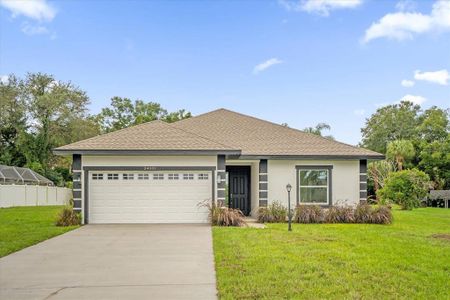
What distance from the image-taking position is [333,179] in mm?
18562

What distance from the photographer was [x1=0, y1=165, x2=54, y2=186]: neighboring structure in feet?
104

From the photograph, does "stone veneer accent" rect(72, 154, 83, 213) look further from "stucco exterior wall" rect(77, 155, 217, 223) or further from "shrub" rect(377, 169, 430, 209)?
"shrub" rect(377, 169, 430, 209)

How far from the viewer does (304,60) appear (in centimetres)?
2452

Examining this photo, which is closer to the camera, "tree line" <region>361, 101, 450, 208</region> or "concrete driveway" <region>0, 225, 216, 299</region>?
"concrete driveway" <region>0, 225, 216, 299</region>

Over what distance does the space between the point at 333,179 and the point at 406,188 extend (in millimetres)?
10182

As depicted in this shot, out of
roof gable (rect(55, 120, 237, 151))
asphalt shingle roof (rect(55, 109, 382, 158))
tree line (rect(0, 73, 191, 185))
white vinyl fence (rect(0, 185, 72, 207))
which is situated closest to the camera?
roof gable (rect(55, 120, 237, 151))

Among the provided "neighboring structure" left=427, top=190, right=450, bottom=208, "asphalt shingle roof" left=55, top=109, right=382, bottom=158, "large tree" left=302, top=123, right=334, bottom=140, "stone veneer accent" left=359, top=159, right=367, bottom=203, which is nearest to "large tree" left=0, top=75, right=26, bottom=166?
"large tree" left=302, top=123, right=334, bottom=140

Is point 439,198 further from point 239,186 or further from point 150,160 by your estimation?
point 150,160

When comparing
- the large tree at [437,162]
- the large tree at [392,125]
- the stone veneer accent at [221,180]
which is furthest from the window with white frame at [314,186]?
the large tree at [392,125]

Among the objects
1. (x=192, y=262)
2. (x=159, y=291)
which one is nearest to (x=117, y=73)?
(x=192, y=262)

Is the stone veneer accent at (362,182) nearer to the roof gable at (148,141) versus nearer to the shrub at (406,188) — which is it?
the roof gable at (148,141)

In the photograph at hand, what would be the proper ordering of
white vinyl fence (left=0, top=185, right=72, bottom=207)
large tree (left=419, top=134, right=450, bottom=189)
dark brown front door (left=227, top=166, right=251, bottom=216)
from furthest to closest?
large tree (left=419, top=134, right=450, bottom=189) → white vinyl fence (left=0, top=185, right=72, bottom=207) → dark brown front door (left=227, top=166, right=251, bottom=216)

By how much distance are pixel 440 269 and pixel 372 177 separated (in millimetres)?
33175

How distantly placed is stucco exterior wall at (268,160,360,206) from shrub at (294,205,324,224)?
54.2 inches
